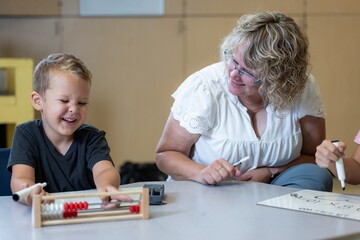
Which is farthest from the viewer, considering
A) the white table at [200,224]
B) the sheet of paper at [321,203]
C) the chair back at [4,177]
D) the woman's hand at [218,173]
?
the chair back at [4,177]

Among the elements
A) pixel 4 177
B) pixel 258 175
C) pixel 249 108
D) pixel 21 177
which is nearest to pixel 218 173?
pixel 258 175

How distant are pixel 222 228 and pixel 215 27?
3.13m

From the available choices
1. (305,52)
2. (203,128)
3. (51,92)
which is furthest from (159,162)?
(305,52)

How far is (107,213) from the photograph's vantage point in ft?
3.55

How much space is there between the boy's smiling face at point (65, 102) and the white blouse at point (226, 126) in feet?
1.12

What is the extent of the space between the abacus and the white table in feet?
0.05

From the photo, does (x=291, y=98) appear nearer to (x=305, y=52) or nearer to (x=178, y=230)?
(x=305, y=52)

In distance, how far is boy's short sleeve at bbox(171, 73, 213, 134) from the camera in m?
1.63

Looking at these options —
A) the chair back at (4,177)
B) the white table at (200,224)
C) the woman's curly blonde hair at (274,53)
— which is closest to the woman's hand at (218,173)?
the white table at (200,224)

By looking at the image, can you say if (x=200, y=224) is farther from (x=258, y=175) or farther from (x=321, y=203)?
(x=258, y=175)

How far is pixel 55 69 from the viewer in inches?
57.2

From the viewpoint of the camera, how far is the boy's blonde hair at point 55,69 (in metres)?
1.45

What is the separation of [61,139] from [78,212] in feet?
1.47

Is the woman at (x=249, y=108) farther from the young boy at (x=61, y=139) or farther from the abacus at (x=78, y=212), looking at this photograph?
the abacus at (x=78, y=212)
